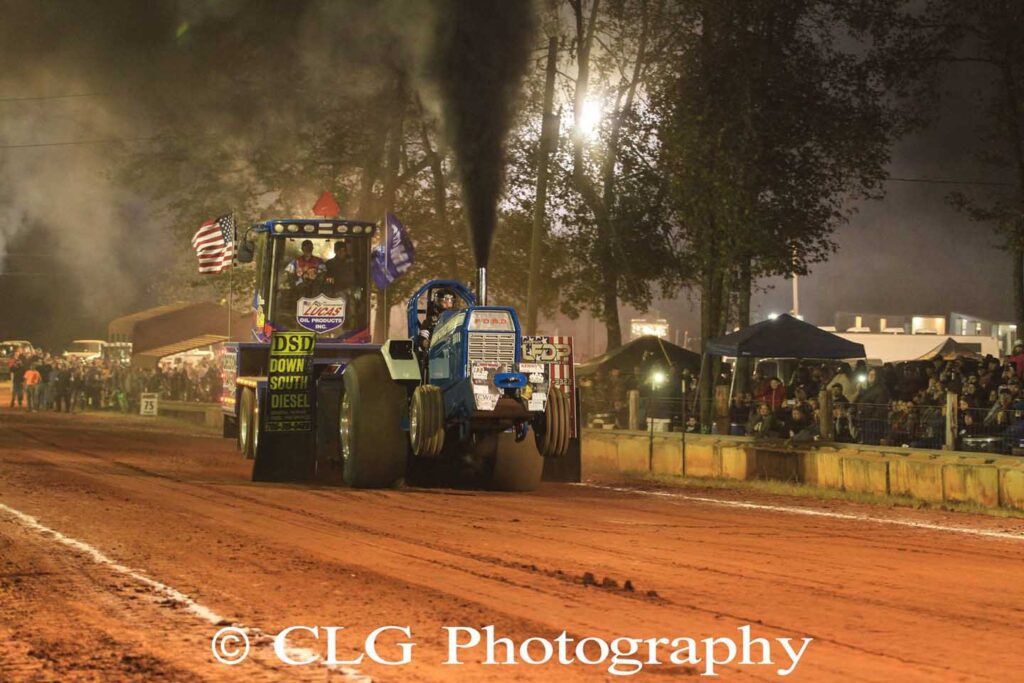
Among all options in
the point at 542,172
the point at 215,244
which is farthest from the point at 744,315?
the point at 215,244

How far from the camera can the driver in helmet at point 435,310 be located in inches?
613

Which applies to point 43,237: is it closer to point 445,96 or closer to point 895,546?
point 445,96

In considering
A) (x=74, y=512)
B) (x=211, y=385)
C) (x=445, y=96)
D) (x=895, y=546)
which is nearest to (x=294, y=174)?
(x=211, y=385)

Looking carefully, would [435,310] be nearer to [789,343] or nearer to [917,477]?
[917,477]

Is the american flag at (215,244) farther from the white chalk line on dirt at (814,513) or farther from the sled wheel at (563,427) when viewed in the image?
the sled wheel at (563,427)

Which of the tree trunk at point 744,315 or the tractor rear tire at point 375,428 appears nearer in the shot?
the tractor rear tire at point 375,428

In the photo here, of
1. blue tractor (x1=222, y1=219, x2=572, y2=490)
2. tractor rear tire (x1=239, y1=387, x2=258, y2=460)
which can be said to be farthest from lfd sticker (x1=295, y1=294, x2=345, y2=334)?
tractor rear tire (x1=239, y1=387, x2=258, y2=460)

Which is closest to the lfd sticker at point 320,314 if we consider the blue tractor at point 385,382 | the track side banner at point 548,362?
the blue tractor at point 385,382

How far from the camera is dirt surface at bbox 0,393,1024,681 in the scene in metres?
6.56

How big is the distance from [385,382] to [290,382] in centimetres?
223

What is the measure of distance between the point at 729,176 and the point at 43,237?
66970 millimetres

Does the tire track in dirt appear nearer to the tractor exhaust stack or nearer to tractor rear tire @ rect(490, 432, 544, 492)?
tractor rear tire @ rect(490, 432, 544, 492)

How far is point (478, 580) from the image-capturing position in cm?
877

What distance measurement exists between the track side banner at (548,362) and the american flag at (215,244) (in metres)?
12.9
